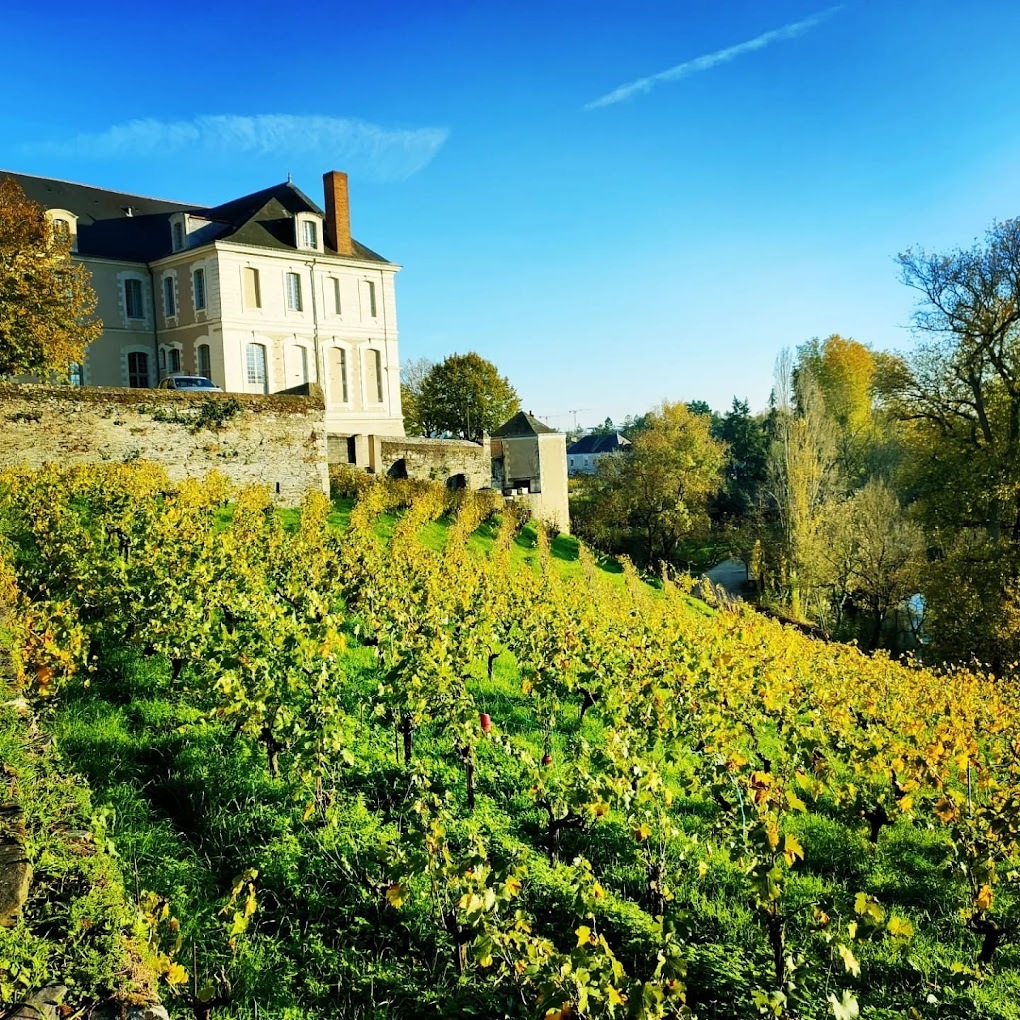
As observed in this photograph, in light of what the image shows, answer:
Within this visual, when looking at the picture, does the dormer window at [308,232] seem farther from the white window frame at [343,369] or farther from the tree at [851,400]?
the tree at [851,400]

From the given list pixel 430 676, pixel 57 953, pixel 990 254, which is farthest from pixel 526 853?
pixel 990 254

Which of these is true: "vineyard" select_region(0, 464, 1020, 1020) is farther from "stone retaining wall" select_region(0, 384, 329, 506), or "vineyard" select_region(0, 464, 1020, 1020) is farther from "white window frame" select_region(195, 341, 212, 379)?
"white window frame" select_region(195, 341, 212, 379)

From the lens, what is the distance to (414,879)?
4711mm

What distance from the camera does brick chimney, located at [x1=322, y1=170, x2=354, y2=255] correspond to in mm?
33906

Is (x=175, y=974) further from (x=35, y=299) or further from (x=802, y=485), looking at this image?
(x=802, y=485)

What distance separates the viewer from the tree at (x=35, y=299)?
65.9ft

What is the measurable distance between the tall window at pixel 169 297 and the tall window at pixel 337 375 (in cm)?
640

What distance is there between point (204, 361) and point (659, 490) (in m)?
21.3

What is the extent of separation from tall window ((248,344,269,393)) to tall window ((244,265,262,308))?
1648mm

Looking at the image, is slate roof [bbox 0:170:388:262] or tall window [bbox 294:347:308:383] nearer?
slate roof [bbox 0:170:388:262]

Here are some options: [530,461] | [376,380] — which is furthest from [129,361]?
[530,461]

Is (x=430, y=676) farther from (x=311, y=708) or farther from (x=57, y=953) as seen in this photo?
(x=57, y=953)

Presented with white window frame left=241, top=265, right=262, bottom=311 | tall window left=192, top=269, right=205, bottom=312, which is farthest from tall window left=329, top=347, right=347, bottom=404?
tall window left=192, top=269, right=205, bottom=312

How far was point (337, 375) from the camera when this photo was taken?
34.3 metres
